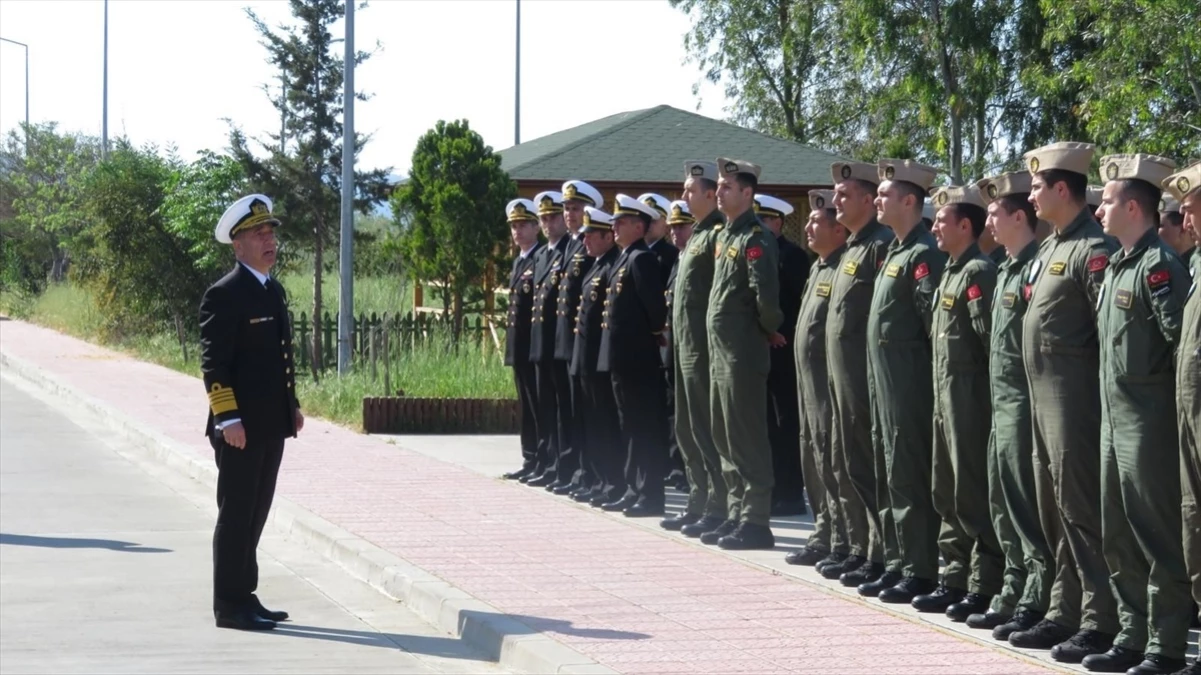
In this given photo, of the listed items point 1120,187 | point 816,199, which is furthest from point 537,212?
point 1120,187

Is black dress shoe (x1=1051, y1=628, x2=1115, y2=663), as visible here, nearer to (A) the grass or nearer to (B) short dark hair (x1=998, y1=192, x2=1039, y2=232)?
(B) short dark hair (x1=998, y1=192, x2=1039, y2=232)

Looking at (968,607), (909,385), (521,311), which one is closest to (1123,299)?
(909,385)

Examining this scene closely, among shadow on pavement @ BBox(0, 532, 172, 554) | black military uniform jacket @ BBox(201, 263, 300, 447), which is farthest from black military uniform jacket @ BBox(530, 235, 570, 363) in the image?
black military uniform jacket @ BBox(201, 263, 300, 447)

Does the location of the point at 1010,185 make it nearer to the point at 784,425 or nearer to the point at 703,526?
the point at 703,526

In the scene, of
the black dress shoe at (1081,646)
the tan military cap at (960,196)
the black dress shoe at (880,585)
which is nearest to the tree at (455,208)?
the black dress shoe at (880,585)

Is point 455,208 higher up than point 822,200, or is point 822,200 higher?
point 455,208

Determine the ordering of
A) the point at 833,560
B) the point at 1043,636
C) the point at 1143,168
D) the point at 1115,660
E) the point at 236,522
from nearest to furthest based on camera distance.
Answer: the point at 1143,168
the point at 1115,660
the point at 1043,636
the point at 236,522
the point at 833,560

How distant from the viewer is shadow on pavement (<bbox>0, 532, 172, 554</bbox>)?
11.2 metres

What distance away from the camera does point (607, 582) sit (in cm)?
920

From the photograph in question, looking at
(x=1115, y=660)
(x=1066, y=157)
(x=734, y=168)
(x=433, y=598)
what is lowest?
(x=433, y=598)

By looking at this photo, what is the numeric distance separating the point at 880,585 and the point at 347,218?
45.1ft

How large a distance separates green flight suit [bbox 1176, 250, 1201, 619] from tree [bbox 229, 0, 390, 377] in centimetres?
1964

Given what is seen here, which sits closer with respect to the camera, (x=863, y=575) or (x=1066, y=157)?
(x=1066, y=157)

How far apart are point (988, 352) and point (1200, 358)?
1782 mm
